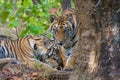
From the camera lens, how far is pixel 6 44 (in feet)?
25.1

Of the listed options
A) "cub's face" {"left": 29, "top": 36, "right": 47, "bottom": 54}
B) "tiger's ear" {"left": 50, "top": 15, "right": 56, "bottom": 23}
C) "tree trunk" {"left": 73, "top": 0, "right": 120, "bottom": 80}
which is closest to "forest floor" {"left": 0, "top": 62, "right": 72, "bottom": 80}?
"tree trunk" {"left": 73, "top": 0, "right": 120, "bottom": 80}

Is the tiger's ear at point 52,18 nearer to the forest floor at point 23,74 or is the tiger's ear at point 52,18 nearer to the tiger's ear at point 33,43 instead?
the tiger's ear at point 33,43

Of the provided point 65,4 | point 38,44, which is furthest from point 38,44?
point 65,4

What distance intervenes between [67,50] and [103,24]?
3536 mm

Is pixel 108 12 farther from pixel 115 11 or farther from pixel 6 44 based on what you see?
pixel 6 44

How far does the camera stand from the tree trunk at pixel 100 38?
3564 millimetres

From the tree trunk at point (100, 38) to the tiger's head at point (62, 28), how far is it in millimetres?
3801

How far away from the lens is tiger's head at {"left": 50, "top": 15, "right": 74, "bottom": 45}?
7644mm

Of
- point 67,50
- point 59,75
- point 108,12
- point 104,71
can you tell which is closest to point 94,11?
point 108,12

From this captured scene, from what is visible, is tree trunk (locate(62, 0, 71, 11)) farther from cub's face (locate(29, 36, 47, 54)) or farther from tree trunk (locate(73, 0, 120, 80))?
tree trunk (locate(73, 0, 120, 80))

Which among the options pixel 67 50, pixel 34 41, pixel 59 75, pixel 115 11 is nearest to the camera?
pixel 115 11

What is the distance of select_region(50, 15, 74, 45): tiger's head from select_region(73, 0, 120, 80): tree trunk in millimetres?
3801

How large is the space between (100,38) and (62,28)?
4.20 m

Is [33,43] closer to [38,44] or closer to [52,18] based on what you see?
[38,44]
